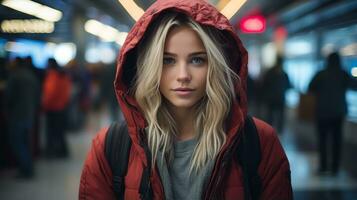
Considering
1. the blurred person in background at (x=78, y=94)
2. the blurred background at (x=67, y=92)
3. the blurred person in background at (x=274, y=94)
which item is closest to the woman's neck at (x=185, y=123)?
the blurred background at (x=67, y=92)

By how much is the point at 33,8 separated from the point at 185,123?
1.74 m

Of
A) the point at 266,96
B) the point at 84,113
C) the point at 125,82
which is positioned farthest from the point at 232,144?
the point at 84,113

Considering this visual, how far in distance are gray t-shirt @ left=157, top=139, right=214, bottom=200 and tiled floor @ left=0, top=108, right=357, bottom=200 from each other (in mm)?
2894

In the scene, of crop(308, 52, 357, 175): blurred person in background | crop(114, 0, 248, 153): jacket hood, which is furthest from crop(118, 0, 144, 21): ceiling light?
crop(308, 52, 357, 175): blurred person in background

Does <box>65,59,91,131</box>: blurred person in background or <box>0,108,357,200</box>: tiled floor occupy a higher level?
<box>65,59,91,131</box>: blurred person in background

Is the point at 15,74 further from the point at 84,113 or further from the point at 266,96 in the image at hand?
the point at 84,113

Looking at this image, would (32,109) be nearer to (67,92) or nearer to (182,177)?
(67,92)

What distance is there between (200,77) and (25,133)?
13.0 ft

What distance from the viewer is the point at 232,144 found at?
1290 mm

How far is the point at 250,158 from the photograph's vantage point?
1.32 m

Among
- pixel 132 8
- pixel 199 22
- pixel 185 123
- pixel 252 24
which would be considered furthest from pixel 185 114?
pixel 252 24

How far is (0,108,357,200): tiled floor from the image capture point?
4172mm

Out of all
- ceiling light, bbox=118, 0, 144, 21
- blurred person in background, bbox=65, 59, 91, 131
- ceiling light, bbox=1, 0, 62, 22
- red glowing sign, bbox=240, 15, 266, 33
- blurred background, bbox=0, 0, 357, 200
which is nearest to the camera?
ceiling light, bbox=118, 0, 144, 21

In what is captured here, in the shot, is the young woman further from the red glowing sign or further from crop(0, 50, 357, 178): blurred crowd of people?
the red glowing sign
